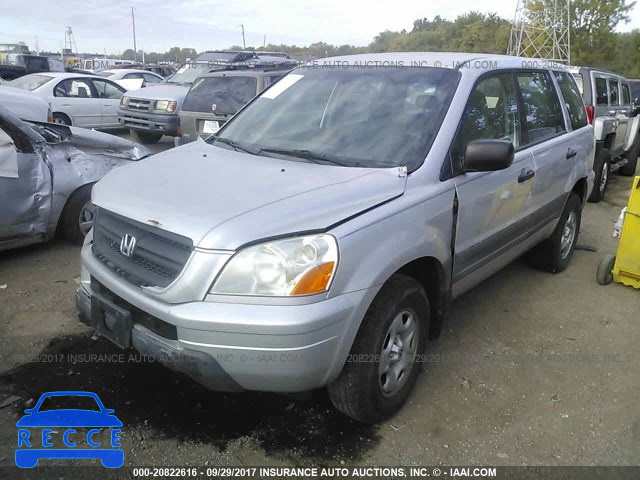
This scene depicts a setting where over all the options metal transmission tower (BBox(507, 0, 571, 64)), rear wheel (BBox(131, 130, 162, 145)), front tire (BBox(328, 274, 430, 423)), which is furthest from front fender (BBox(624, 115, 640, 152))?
metal transmission tower (BBox(507, 0, 571, 64))

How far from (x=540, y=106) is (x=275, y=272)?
116 inches

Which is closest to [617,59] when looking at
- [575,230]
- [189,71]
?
[189,71]

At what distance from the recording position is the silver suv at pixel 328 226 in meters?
2.22

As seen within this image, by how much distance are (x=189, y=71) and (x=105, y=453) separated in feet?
37.4

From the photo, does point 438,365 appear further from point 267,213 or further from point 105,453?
point 105,453

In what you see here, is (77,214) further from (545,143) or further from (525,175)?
(545,143)

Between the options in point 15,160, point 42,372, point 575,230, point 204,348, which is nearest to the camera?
point 204,348

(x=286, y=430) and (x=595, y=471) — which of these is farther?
(x=286, y=430)

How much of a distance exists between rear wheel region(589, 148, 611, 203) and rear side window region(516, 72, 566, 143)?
3.72 m

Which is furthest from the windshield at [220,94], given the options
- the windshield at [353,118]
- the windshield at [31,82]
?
the windshield at [353,118]

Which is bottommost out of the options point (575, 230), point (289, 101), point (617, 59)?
point (575, 230)

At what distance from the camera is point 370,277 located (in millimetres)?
2377

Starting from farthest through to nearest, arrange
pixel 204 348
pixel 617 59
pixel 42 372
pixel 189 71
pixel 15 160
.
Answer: pixel 617 59
pixel 189 71
pixel 15 160
pixel 42 372
pixel 204 348

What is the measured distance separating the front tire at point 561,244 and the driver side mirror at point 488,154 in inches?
84.6
